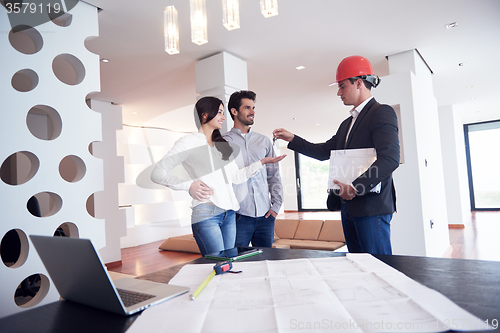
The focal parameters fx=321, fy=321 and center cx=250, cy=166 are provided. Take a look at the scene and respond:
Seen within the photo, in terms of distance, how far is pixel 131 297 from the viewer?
73cm

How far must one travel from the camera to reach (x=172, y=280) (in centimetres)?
88

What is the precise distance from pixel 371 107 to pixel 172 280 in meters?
1.33

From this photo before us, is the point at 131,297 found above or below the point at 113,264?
above

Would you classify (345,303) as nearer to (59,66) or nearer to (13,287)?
(13,287)

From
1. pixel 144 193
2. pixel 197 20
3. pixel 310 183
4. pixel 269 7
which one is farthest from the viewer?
pixel 310 183

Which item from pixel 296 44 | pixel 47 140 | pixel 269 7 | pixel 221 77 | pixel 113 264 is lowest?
pixel 113 264

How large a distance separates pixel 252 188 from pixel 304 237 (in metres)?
3.73

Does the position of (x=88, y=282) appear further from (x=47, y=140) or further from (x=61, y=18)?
(x=61, y=18)

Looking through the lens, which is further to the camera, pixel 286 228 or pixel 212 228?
pixel 286 228

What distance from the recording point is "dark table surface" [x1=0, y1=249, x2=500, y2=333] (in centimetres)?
59

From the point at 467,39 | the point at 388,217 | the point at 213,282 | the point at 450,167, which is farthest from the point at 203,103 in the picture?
the point at 450,167

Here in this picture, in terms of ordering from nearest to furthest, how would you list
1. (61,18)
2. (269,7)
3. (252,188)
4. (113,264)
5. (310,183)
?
(269,7) → (252,188) → (61,18) → (113,264) → (310,183)

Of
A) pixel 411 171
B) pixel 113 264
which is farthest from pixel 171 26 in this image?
pixel 113 264

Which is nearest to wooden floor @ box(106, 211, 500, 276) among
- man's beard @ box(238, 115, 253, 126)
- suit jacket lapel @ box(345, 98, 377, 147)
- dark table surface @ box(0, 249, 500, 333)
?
man's beard @ box(238, 115, 253, 126)
